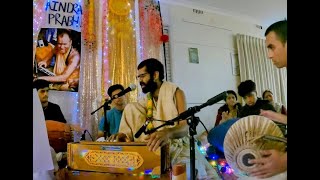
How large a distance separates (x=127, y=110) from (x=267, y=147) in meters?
0.63

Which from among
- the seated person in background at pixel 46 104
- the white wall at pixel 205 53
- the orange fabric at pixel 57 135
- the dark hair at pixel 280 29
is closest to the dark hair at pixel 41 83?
the seated person in background at pixel 46 104

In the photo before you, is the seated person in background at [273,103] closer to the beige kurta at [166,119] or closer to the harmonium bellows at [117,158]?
the beige kurta at [166,119]

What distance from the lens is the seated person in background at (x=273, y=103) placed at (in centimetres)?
113

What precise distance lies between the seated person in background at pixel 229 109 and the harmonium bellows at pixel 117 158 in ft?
0.90

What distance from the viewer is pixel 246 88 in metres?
1.23

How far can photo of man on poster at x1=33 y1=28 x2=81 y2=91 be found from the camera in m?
1.65

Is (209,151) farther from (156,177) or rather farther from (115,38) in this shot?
(115,38)

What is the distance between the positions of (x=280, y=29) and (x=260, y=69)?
0.16m

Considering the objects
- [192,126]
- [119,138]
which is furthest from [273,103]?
[119,138]

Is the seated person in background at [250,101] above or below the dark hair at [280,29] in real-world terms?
A: below

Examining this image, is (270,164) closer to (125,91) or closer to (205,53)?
(205,53)
